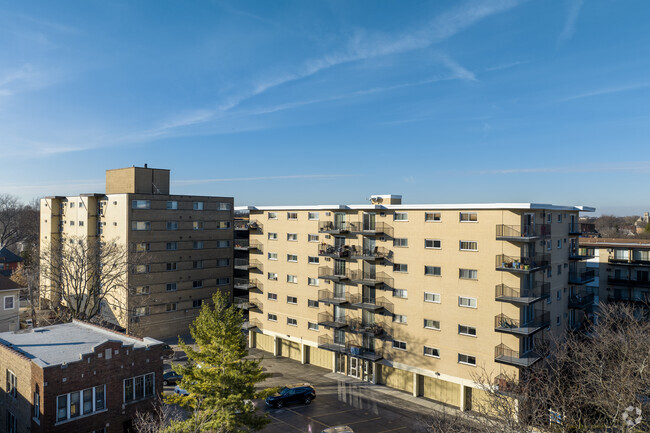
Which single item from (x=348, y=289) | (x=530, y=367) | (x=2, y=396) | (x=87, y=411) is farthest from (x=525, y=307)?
(x=2, y=396)

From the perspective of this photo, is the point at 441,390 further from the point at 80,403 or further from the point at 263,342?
the point at 80,403

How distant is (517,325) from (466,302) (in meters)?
3.90

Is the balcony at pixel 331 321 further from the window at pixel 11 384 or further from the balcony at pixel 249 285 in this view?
the window at pixel 11 384

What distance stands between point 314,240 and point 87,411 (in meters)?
24.7

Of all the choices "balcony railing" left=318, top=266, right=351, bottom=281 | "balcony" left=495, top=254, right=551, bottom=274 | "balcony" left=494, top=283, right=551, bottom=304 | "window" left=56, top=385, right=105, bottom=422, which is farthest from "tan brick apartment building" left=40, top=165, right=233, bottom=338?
"balcony" left=495, top=254, right=551, bottom=274

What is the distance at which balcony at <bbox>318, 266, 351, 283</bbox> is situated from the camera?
4088 centimetres

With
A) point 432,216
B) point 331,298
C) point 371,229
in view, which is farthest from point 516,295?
point 331,298

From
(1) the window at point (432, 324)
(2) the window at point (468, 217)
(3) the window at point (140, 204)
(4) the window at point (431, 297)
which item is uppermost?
(3) the window at point (140, 204)

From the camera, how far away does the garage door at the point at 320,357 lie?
4319 centimetres

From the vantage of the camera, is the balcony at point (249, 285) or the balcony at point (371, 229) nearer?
the balcony at point (371, 229)

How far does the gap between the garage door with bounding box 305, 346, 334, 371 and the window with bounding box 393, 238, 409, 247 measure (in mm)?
13119

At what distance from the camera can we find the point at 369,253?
39500 millimetres

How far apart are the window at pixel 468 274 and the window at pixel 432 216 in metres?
4.49

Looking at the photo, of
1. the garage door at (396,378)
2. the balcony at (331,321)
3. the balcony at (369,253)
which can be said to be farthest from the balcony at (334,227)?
the garage door at (396,378)
